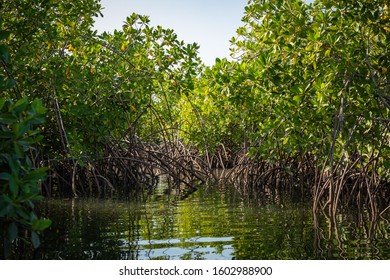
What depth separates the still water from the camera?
3.65 metres

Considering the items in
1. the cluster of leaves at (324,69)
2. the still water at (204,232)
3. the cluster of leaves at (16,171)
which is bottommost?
the still water at (204,232)

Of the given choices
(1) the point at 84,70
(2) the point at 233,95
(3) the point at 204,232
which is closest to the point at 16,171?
(3) the point at 204,232

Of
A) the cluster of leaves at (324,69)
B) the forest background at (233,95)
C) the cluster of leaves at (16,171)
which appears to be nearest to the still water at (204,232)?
the forest background at (233,95)

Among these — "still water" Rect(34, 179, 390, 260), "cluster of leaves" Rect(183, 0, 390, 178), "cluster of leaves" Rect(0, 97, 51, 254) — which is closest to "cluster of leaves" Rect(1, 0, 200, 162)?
"still water" Rect(34, 179, 390, 260)

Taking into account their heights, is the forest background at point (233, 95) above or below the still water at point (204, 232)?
above

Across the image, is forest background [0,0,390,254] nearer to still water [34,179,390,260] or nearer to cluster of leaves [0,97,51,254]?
cluster of leaves [0,97,51,254]

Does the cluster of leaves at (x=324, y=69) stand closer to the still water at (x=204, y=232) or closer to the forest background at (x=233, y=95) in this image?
the forest background at (x=233, y=95)

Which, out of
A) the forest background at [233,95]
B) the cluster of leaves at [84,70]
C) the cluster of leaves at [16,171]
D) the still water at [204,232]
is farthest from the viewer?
the cluster of leaves at [84,70]

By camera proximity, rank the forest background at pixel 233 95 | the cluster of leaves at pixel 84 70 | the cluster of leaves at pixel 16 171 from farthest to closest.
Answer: the cluster of leaves at pixel 84 70
the forest background at pixel 233 95
the cluster of leaves at pixel 16 171

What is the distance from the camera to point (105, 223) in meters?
4.97

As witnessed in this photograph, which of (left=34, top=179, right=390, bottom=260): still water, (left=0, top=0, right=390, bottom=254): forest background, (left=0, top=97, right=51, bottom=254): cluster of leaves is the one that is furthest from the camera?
(left=0, top=0, right=390, bottom=254): forest background

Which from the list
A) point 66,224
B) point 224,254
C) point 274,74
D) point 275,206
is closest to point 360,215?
point 275,206

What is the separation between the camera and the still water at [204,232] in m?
3.65

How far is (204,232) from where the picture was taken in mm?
4453
